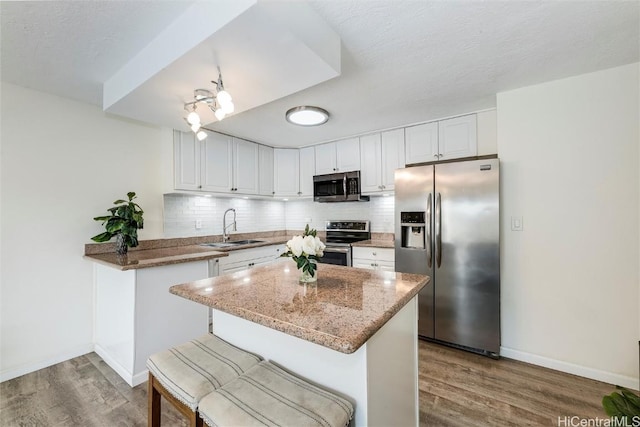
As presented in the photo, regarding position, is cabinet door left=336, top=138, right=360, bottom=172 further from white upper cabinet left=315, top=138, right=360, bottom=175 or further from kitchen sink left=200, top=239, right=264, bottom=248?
kitchen sink left=200, top=239, right=264, bottom=248

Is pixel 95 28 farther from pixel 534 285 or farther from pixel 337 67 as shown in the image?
pixel 534 285

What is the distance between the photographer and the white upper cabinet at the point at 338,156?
359cm

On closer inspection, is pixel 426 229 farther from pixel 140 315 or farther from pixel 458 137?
pixel 140 315

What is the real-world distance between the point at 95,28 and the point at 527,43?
8.71ft

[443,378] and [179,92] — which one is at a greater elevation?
[179,92]

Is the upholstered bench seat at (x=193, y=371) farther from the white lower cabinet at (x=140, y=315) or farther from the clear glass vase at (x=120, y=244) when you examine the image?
the clear glass vase at (x=120, y=244)

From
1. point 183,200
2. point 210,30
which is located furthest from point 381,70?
point 183,200

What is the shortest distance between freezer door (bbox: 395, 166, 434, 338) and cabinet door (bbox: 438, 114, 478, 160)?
0.52 meters

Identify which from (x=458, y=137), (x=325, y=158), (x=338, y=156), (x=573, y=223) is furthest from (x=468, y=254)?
(x=325, y=158)

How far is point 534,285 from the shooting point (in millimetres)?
2273

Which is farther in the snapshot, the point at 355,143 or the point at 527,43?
the point at 355,143

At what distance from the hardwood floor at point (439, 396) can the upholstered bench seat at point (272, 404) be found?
106cm

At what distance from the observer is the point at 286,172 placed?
4.13 metres

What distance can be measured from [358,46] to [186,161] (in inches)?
88.0
